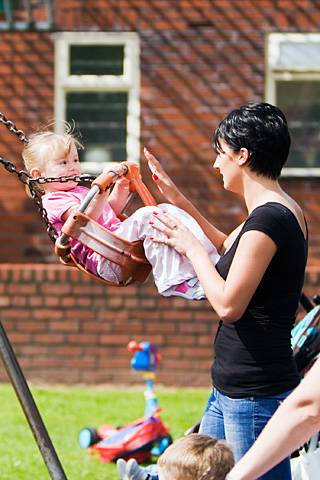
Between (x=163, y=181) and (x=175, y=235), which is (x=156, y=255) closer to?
(x=175, y=235)

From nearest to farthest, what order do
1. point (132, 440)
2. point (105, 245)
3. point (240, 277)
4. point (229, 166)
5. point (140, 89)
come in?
1. point (240, 277)
2. point (229, 166)
3. point (105, 245)
4. point (132, 440)
5. point (140, 89)

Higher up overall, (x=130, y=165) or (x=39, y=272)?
(x=130, y=165)

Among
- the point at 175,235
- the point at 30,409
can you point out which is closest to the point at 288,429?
the point at 175,235

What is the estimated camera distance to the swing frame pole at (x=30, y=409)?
4.39 m

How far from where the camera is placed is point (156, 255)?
14.2ft

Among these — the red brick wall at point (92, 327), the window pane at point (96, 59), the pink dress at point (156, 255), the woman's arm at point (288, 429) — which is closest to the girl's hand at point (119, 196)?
the pink dress at point (156, 255)

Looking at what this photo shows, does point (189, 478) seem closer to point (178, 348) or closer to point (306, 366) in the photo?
point (306, 366)

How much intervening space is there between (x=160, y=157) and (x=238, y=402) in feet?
25.7

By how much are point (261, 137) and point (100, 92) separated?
7967 millimetres

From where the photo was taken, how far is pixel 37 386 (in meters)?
11.4

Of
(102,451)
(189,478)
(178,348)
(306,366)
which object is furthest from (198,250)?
(178,348)

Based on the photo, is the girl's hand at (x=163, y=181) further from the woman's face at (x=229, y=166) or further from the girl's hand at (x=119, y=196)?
the woman's face at (x=229, y=166)

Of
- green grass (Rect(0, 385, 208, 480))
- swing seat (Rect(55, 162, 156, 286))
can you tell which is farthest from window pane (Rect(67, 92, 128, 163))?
swing seat (Rect(55, 162, 156, 286))

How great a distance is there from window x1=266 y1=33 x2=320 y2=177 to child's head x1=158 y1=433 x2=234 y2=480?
27.2 ft
